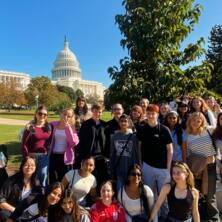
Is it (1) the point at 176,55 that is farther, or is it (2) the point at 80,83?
(2) the point at 80,83

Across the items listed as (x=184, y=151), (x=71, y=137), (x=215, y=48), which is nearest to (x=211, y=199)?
(x=184, y=151)

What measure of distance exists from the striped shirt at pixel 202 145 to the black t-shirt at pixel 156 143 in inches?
17.5

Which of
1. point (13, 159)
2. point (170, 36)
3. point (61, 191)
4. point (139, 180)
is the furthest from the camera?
point (13, 159)

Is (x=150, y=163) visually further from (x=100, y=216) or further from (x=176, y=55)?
(x=176, y=55)

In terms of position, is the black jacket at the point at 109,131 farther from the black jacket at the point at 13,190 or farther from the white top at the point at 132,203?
the black jacket at the point at 13,190

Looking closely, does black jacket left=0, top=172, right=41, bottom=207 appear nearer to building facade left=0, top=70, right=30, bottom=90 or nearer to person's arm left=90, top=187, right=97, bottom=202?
person's arm left=90, top=187, right=97, bottom=202

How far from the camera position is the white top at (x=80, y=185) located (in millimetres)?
4762

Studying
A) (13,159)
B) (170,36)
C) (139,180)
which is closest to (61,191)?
(139,180)

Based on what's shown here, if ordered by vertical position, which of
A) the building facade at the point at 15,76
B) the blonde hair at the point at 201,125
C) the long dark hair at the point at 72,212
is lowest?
the long dark hair at the point at 72,212

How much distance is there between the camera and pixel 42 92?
5641 cm

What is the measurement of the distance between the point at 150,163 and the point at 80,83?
5295 inches

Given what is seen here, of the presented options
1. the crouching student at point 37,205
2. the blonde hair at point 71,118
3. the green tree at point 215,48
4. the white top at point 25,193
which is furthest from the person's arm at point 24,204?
the green tree at point 215,48

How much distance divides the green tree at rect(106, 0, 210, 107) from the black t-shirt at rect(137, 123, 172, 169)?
2962 millimetres

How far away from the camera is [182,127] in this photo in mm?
5613
